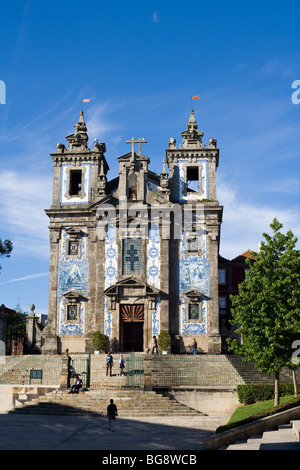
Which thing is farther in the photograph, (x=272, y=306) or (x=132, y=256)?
(x=132, y=256)

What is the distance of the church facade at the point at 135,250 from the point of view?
123ft

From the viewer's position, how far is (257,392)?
89.8 ft

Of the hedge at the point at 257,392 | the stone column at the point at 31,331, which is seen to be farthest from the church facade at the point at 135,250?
the hedge at the point at 257,392

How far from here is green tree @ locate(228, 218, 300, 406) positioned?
24.5 m

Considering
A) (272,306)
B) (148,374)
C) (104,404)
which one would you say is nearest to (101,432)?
(104,404)

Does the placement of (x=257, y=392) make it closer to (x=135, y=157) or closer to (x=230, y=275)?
(x=135, y=157)

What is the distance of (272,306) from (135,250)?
1523 centimetres

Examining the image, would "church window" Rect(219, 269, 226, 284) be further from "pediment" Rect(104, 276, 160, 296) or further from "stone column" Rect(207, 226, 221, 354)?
"pediment" Rect(104, 276, 160, 296)

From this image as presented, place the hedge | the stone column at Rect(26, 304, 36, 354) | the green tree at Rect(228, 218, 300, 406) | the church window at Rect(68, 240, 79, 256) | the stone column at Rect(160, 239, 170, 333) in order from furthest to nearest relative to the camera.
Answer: the church window at Rect(68, 240, 79, 256) → the stone column at Rect(26, 304, 36, 354) → the stone column at Rect(160, 239, 170, 333) → the hedge → the green tree at Rect(228, 218, 300, 406)

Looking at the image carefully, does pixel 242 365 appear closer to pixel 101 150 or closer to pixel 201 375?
pixel 201 375

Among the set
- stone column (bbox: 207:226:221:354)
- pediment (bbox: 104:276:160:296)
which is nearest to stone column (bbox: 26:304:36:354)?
A: pediment (bbox: 104:276:160:296)

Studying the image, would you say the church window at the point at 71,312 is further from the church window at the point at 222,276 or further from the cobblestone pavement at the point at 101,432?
the church window at the point at 222,276

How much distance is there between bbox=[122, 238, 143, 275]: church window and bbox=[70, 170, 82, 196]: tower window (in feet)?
20.2

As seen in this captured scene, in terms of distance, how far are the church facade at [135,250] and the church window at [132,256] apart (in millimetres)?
72
